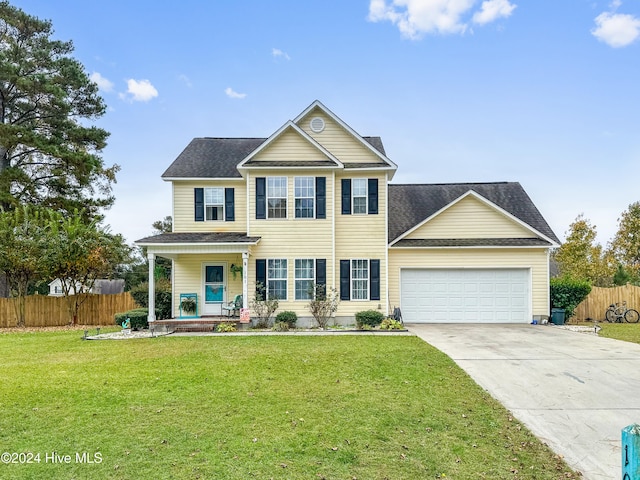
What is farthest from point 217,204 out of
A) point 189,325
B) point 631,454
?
point 631,454

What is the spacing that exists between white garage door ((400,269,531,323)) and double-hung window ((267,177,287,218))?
559 cm

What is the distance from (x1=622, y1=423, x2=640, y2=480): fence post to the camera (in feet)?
6.10

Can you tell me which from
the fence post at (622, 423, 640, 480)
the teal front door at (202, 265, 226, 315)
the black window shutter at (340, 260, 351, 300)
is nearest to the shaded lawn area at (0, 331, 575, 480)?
the fence post at (622, 423, 640, 480)

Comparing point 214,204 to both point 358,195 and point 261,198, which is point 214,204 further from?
point 358,195

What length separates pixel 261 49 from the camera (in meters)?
18.0

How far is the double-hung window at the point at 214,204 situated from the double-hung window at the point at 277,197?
87.7 inches

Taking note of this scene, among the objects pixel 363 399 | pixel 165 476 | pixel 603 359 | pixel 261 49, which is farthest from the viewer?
pixel 261 49

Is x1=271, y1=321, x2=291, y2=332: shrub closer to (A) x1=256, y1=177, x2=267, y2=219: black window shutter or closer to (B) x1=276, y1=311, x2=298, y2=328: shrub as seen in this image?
(B) x1=276, y1=311, x2=298, y2=328: shrub

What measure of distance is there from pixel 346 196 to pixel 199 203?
5.98m

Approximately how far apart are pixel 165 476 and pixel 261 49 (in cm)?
1788

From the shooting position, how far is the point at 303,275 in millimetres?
15367

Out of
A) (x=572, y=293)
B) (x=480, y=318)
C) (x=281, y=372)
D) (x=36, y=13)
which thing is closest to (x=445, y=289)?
(x=480, y=318)

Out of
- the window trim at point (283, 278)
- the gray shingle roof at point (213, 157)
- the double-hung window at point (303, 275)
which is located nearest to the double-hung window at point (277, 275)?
the window trim at point (283, 278)

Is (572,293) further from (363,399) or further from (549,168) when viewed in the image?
(363,399)
